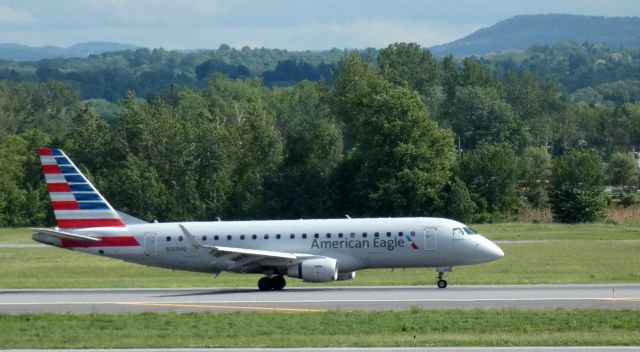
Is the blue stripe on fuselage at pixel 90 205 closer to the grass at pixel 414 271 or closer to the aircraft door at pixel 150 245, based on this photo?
the aircraft door at pixel 150 245

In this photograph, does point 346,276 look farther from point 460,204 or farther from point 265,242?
point 460,204

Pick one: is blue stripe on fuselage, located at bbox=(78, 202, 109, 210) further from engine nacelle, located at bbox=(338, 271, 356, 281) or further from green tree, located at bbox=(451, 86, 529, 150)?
green tree, located at bbox=(451, 86, 529, 150)

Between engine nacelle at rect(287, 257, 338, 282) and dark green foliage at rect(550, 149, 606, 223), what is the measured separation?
1871 inches

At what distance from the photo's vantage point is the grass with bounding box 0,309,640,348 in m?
29.5

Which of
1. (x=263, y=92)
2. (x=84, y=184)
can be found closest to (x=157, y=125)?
(x=84, y=184)

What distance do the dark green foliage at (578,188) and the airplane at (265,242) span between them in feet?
145

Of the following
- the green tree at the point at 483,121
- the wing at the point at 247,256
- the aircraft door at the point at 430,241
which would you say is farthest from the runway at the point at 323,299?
the green tree at the point at 483,121

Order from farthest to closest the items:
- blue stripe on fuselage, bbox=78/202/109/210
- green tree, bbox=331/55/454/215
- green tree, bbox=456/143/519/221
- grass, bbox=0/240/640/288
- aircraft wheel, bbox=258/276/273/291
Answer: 1. green tree, bbox=456/143/519/221
2. green tree, bbox=331/55/454/215
3. grass, bbox=0/240/640/288
4. blue stripe on fuselage, bbox=78/202/109/210
5. aircraft wheel, bbox=258/276/273/291

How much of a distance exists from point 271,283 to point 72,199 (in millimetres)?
8169

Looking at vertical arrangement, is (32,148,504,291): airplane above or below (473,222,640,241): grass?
above

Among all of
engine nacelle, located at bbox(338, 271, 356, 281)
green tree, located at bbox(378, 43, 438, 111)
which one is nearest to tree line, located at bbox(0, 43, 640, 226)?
green tree, located at bbox(378, 43, 438, 111)

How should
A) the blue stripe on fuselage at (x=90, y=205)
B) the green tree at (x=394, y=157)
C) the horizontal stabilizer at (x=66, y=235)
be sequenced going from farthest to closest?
the green tree at (x=394, y=157)
the blue stripe on fuselage at (x=90, y=205)
the horizontal stabilizer at (x=66, y=235)

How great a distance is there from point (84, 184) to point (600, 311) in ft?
69.2

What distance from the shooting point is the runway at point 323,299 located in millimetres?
37625
